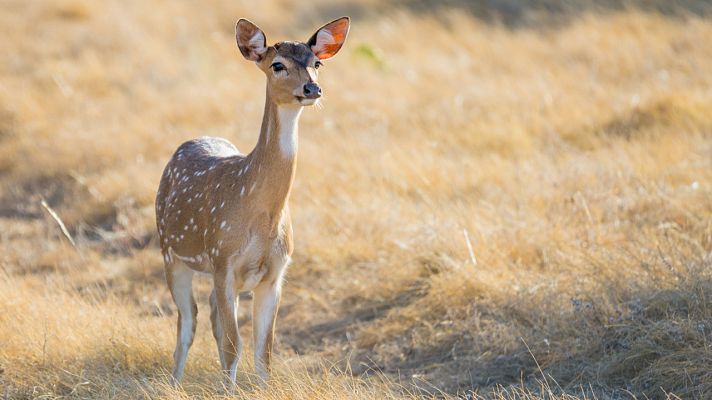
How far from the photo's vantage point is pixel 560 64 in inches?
565

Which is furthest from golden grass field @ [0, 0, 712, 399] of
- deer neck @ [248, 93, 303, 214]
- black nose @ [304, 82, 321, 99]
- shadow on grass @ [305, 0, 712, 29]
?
black nose @ [304, 82, 321, 99]

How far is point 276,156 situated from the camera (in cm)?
619

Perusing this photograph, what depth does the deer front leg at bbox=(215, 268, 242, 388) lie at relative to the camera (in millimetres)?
6262

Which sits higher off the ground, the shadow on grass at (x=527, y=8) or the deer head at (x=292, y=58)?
the deer head at (x=292, y=58)

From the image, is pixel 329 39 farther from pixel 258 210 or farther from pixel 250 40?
pixel 258 210

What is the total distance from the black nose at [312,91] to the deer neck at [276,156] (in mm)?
202

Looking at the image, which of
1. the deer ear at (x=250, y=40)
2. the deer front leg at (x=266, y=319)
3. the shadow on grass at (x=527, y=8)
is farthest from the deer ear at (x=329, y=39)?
the shadow on grass at (x=527, y=8)

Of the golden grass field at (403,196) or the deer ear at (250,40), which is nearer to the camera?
the deer ear at (250,40)

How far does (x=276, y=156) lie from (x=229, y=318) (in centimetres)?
95

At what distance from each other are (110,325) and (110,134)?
5.55 metres

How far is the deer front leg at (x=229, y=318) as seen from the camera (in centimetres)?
626

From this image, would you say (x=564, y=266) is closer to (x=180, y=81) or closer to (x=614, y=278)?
(x=614, y=278)

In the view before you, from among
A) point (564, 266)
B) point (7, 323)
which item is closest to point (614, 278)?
point (564, 266)

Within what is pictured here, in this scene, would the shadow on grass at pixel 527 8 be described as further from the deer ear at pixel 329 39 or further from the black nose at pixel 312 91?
the black nose at pixel 312 91
